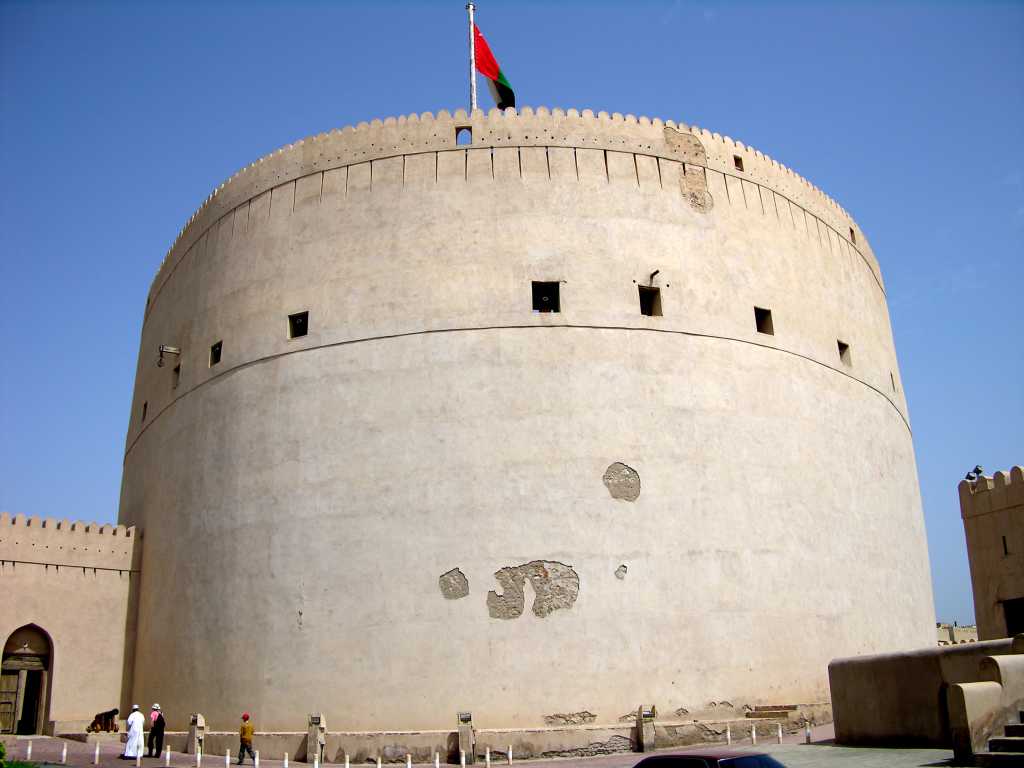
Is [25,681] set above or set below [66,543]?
below

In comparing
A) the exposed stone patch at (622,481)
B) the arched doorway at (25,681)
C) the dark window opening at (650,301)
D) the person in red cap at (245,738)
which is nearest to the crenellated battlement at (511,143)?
the dark window opening at (650,301)

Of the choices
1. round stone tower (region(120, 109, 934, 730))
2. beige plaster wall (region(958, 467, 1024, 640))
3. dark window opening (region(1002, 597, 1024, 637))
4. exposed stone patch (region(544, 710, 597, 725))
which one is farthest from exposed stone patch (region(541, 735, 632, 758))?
beige plaster wall (region(958, 467, 1024, 640))

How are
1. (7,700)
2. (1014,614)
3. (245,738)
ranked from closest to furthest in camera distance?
(245,738) → (7,700) → (1014,614)

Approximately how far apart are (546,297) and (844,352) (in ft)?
19.0

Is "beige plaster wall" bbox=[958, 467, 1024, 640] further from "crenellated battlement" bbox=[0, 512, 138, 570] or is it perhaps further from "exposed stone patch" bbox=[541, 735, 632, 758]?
"crenellated battlement" bbox=[0, 512, 138, 570]

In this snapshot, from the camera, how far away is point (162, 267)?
19.7 m

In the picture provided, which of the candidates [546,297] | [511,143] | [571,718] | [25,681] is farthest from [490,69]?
[25,681]

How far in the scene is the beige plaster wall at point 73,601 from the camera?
1566 centimetres

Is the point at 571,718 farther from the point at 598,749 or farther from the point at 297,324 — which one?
the point at 297,324

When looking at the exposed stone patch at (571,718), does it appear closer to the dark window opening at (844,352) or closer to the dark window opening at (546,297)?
the dark window opening at (546,297)

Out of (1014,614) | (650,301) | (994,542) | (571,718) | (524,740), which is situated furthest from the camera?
(994,542)

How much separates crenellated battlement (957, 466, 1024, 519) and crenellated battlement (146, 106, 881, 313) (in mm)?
6040

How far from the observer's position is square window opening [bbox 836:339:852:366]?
54.4 feet

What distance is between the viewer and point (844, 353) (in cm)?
1670
